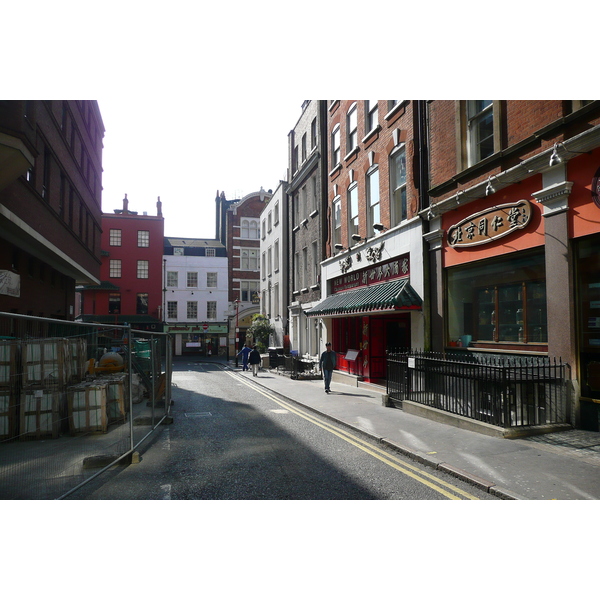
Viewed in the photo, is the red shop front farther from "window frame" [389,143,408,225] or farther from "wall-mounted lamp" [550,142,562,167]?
"wall-mounted lamp" [550,142,562,167]

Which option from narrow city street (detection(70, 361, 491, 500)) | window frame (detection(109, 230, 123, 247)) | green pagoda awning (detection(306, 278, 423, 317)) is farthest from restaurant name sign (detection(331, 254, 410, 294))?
window frame (detection(109, 230, 123, 247))

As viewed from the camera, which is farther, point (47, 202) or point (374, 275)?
point (374, 275)

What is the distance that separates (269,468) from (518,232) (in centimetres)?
730

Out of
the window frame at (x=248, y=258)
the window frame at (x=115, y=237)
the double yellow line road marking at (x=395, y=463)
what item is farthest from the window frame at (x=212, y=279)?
the double yellow line road marking at (x=395, y=463)

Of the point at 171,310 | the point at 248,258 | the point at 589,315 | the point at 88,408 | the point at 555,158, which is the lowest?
the point at 88,408

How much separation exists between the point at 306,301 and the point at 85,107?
15.2m

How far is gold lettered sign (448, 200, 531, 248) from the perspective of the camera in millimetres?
9875

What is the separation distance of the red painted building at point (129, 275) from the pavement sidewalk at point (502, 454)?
3736 centimetres

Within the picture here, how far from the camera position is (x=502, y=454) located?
23.3ft

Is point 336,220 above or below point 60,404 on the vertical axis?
above

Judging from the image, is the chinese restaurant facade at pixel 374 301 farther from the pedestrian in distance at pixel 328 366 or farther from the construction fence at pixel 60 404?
the construction fence at pixel 60 404

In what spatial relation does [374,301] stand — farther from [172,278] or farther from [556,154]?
[172,278]

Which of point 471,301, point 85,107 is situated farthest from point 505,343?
point 85,107

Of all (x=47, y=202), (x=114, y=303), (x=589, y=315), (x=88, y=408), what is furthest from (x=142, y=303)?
(x=589, y=315)
